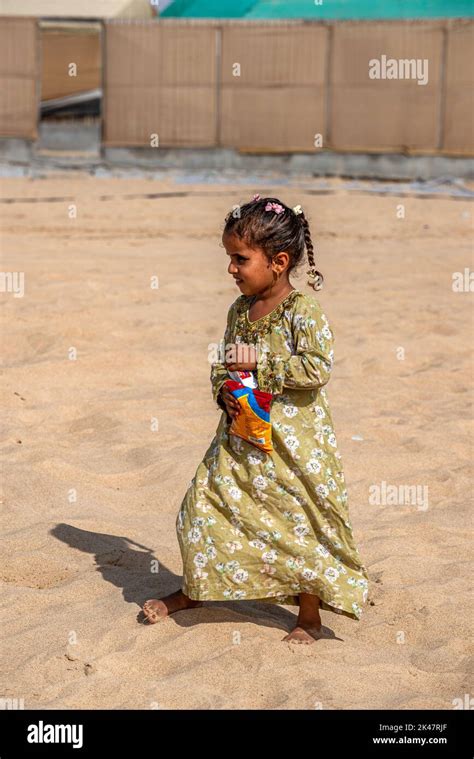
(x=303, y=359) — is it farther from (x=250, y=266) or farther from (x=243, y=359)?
(x=250, y=266)

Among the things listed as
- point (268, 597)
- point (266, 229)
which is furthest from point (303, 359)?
point (268, 597)

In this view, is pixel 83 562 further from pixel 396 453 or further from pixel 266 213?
pixel 396 453

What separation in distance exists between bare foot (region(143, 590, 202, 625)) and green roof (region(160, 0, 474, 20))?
20.7 m

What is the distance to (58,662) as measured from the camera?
11.0 ft

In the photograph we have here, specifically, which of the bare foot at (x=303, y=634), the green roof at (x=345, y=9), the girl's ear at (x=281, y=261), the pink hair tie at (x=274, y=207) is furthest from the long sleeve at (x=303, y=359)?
the green roof at (x=345, y=9)

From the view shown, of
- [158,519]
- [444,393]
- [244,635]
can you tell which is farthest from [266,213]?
[444,393]

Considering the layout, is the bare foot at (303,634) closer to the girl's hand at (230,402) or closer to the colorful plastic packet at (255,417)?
the colorful plastic packet at (255,417)

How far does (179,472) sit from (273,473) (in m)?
1.77

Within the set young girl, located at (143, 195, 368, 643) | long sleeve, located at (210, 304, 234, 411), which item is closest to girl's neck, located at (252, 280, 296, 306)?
young girl, located at (143, 195, 368, 643)

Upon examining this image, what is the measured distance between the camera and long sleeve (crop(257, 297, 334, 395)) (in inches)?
131

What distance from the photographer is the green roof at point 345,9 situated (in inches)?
898

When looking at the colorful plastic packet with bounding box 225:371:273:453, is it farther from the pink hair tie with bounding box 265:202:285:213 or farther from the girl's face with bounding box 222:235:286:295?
the pink hair tie with bounding box 265:202:285:213

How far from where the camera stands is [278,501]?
3424 millimetres

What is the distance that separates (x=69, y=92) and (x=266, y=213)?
48.0 ft
